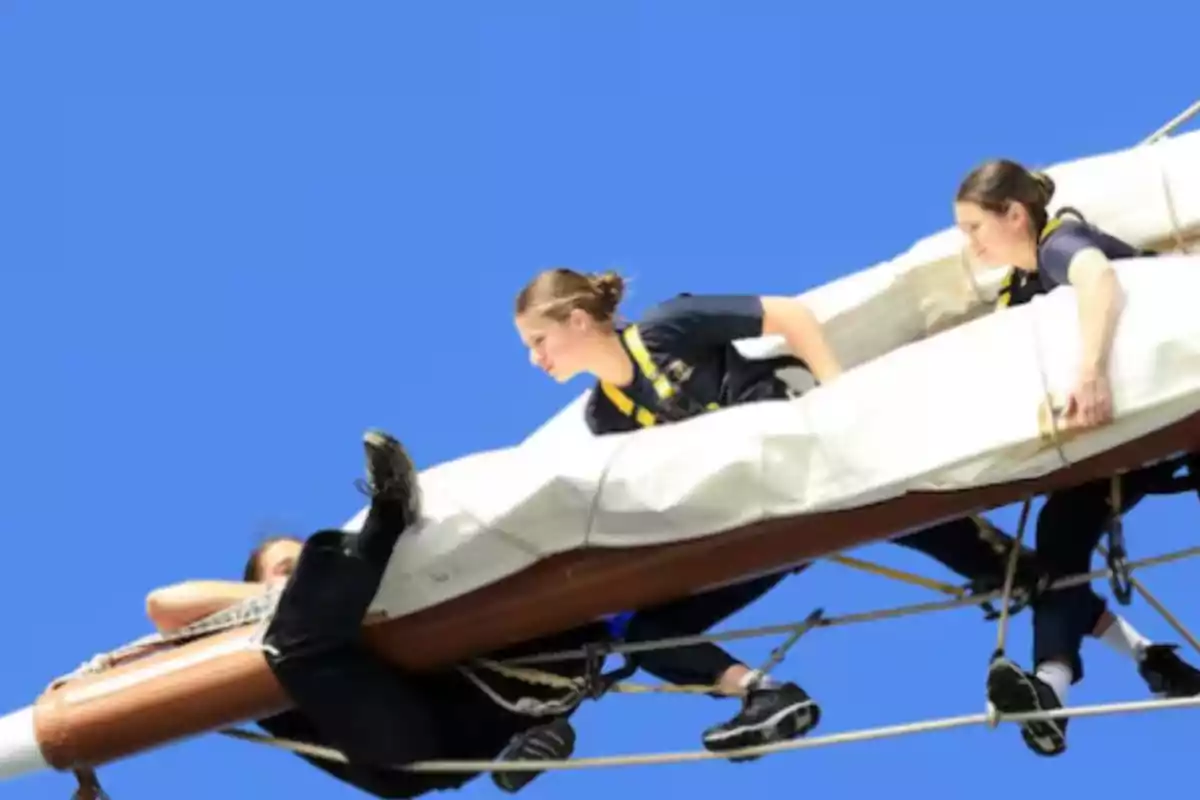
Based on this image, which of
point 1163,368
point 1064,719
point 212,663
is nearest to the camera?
point 1163,368

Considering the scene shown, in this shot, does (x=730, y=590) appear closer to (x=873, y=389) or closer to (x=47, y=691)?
(x=873, y=389)

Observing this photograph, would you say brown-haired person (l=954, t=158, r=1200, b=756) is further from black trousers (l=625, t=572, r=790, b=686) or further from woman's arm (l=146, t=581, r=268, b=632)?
woman's arm (l=146, t=581, r=268, b=632)

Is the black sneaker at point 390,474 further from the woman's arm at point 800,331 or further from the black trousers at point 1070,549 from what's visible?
→ the black trousers at point 1070,549

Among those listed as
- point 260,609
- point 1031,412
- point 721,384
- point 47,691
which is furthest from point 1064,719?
point 47,691

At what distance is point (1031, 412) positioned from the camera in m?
1.38

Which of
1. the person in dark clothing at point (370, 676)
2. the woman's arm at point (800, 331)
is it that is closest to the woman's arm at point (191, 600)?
the person in dark clothing at point (370, 676)

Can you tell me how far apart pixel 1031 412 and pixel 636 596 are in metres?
0.36

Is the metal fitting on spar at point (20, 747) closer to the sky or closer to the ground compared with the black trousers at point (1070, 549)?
closer to the sky

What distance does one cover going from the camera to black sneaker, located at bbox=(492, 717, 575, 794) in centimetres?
159

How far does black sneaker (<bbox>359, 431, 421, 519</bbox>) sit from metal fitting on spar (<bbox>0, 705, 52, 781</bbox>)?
380mm

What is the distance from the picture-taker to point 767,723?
4.96 feet

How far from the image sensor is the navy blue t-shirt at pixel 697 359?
165 centimetres

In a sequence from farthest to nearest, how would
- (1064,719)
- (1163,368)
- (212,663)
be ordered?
(212,663) → (1064,719) → (1163,368)

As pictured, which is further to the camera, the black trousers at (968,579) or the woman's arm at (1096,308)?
the black trousers at (968,579)
